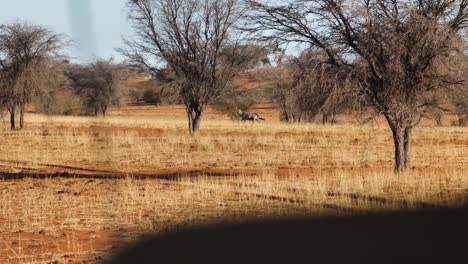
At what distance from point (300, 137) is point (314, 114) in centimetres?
1613

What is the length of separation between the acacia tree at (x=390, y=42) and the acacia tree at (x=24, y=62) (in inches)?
956

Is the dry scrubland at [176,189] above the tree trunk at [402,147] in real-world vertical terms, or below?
below

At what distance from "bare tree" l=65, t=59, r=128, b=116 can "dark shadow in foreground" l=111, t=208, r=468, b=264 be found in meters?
42.2

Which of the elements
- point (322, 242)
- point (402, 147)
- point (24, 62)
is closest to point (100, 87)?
point (24, 62)

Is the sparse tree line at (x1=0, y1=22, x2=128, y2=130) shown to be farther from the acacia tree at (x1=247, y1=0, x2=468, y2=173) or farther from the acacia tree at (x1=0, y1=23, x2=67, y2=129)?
the acacia tree at (x1=247, y1=0, x2=468, y2=173)

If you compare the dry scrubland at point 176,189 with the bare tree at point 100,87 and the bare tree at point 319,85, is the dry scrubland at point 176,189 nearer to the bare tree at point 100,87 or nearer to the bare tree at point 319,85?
the bare tree at point 319,85

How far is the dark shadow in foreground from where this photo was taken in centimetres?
632

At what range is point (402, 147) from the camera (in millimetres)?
13469

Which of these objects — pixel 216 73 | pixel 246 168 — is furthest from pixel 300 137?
pixel 246 168

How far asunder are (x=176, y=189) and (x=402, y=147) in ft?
18.6

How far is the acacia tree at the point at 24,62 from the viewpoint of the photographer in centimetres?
3350

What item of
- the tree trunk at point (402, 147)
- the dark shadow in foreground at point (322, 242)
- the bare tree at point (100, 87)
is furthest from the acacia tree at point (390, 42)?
the bare tree at point (100, 87)

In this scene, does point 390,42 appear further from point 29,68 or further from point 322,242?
point 29,68

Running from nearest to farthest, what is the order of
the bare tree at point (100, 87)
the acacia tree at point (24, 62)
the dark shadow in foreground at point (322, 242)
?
the dark shadow in foreground at point (322, 242) → the acacia tree at point (24, 62) → the bare tree at point (100, 87)
